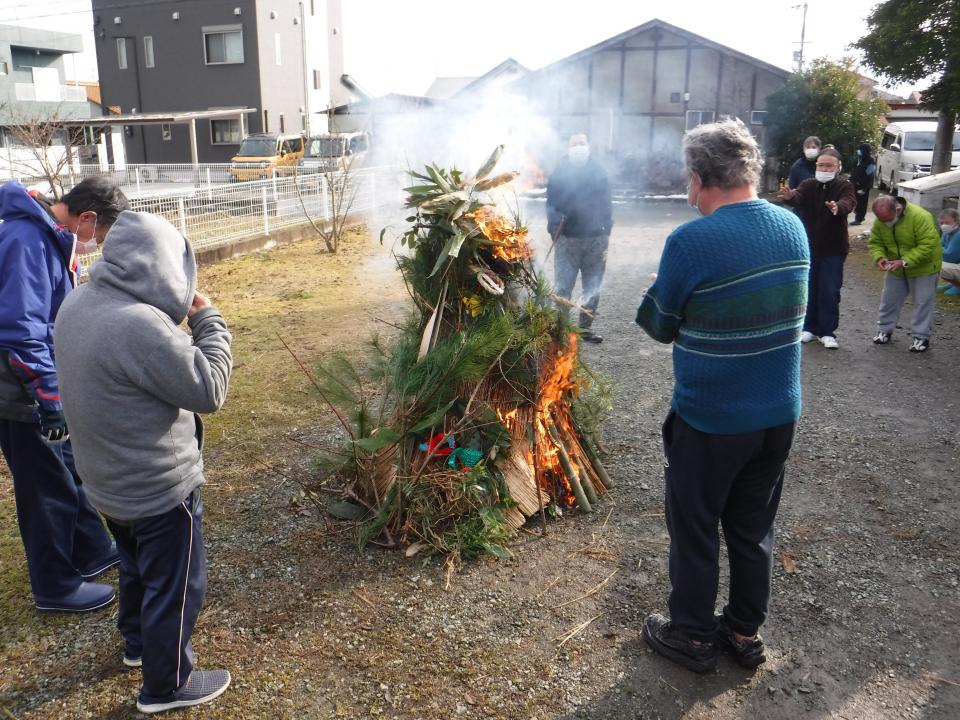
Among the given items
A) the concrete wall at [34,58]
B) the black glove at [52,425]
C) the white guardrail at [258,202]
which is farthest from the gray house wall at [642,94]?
the concrete wall at [34,58]

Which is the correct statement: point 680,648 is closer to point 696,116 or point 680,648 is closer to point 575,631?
point 575,631

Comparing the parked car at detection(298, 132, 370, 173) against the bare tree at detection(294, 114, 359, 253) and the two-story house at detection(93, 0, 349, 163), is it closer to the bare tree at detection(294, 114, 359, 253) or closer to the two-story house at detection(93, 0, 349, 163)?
the bare tree at detection(294, 114, 359, 253)

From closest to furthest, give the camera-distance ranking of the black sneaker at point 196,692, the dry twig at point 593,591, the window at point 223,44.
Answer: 1. the black sneaker at point 196,692
2. the dry twig at point 593,591
3. the window at point 223,44

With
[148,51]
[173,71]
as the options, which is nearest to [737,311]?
[173,71]

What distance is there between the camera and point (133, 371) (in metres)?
2.19

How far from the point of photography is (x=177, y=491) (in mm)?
2393

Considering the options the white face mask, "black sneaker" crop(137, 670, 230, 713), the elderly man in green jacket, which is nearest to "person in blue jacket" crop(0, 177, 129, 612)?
"black sneaker" crop(137, 670, 230, 713)

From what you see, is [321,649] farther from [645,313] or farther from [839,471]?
[839,471]

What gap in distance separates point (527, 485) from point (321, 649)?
1.33 m

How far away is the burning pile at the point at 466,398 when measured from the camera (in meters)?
3.56

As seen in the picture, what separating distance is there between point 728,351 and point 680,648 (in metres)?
1.20

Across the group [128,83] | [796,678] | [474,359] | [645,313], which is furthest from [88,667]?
[128,83]

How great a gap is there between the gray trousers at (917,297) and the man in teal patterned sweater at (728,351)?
513 centimetres

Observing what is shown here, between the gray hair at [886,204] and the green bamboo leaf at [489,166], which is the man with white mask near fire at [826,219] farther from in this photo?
the green bamboo leaf at [489,166]
